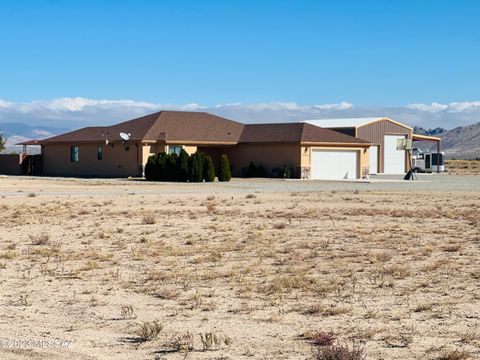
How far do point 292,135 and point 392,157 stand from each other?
62.4 feet

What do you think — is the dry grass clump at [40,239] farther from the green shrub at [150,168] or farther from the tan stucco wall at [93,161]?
the tan stucco wall at [93,161]

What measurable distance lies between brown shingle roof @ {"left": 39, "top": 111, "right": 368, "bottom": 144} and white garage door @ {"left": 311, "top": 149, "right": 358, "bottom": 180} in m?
1.01

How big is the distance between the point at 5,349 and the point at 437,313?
527 cm

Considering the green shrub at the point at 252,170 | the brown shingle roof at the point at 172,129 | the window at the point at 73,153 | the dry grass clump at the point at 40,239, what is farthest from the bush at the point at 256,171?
the dry grass clump at the point at 40,239

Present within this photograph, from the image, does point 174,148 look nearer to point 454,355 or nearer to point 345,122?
point 345,122

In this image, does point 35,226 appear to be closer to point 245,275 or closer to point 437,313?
point 245,275

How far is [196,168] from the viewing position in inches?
2084

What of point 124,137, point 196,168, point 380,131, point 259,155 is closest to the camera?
point 196,168

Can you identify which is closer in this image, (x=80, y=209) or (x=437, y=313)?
(x=437, y=313)

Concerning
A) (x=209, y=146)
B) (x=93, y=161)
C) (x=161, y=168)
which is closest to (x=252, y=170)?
(x=209, y=146)

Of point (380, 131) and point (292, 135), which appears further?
point (380, 131)

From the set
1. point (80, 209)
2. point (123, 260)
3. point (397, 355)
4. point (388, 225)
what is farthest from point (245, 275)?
point (80, 209)

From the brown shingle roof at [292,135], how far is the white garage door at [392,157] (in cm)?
1373

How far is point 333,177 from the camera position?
60.9m
